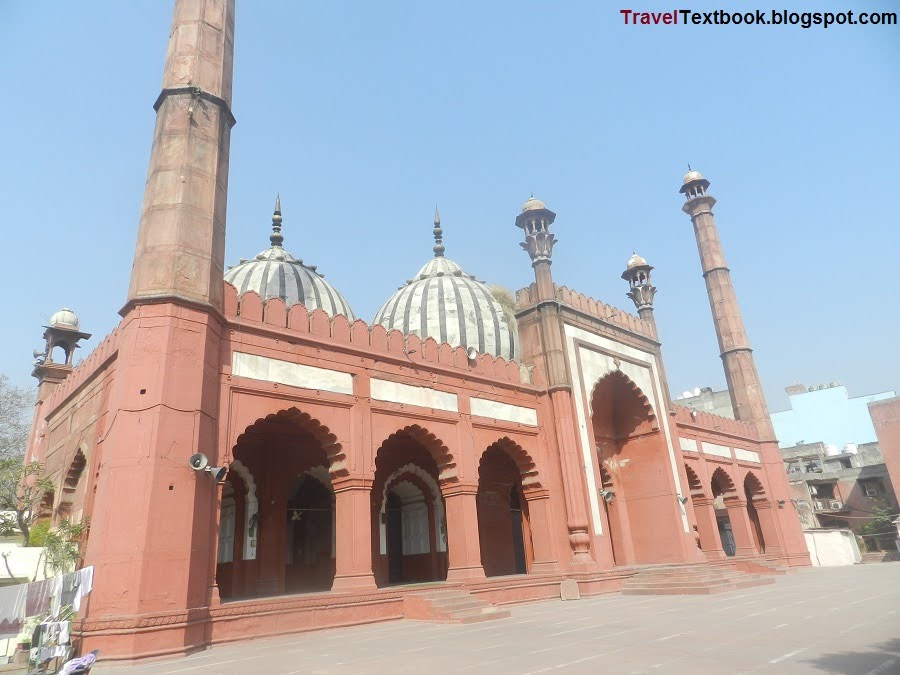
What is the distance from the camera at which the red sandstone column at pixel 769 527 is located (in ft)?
78.5

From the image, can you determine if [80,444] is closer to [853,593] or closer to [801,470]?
[853,593]

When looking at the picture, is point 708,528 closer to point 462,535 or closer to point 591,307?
point 591,307

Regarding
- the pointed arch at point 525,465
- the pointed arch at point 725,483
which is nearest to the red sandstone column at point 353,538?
the pointed arch at point 525,465

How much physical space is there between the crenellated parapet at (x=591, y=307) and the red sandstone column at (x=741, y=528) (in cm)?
832

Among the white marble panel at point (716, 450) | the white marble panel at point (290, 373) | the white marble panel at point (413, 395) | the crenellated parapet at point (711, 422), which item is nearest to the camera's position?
the white marble panel at point (290, 373)

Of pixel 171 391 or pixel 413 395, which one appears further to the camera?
pixel 413 395

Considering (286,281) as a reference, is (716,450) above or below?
below

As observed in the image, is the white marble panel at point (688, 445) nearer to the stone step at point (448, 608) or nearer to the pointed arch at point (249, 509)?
the stone step at point (448, 608)

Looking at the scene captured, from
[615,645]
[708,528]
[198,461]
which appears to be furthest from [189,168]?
[708,528]

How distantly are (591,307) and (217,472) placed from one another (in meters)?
→ 12.2

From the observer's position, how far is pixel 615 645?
6848 mm

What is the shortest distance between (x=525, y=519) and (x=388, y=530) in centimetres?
384

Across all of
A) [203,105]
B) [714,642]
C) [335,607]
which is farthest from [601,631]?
[203,105]

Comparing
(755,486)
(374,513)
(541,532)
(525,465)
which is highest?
(525,465)
